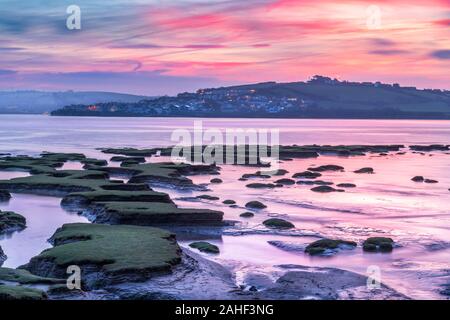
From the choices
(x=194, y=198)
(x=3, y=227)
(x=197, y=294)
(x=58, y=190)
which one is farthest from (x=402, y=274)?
(x=58, y=190)

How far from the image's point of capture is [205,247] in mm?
32969

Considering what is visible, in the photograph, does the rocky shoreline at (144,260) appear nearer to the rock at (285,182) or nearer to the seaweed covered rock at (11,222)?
the seaweed covered rock at (11,222)

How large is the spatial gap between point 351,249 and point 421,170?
56.4 meters

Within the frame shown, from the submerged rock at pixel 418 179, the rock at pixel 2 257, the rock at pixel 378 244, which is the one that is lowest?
the submerged rock at pixel 418 179

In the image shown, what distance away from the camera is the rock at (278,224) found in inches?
1571

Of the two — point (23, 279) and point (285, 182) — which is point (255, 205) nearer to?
point (285, 182)

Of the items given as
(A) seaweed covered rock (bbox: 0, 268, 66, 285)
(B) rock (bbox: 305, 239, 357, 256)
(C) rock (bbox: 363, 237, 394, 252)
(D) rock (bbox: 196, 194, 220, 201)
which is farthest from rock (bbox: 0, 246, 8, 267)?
(D) rock (bbox: 196, 194, 220, 201)

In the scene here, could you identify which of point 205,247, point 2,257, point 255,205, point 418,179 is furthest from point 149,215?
point 418,179

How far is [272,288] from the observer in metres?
24.9

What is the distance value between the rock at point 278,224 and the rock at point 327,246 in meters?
5.76

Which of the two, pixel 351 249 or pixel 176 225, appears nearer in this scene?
pixel 351 249

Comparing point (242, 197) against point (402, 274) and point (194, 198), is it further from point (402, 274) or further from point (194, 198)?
point (402, 274)

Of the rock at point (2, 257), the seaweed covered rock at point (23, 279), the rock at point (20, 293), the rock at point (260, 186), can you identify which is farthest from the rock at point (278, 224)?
the rock at point (260, 186)

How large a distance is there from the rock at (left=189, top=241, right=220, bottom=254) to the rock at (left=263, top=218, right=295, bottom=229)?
7117 mm
